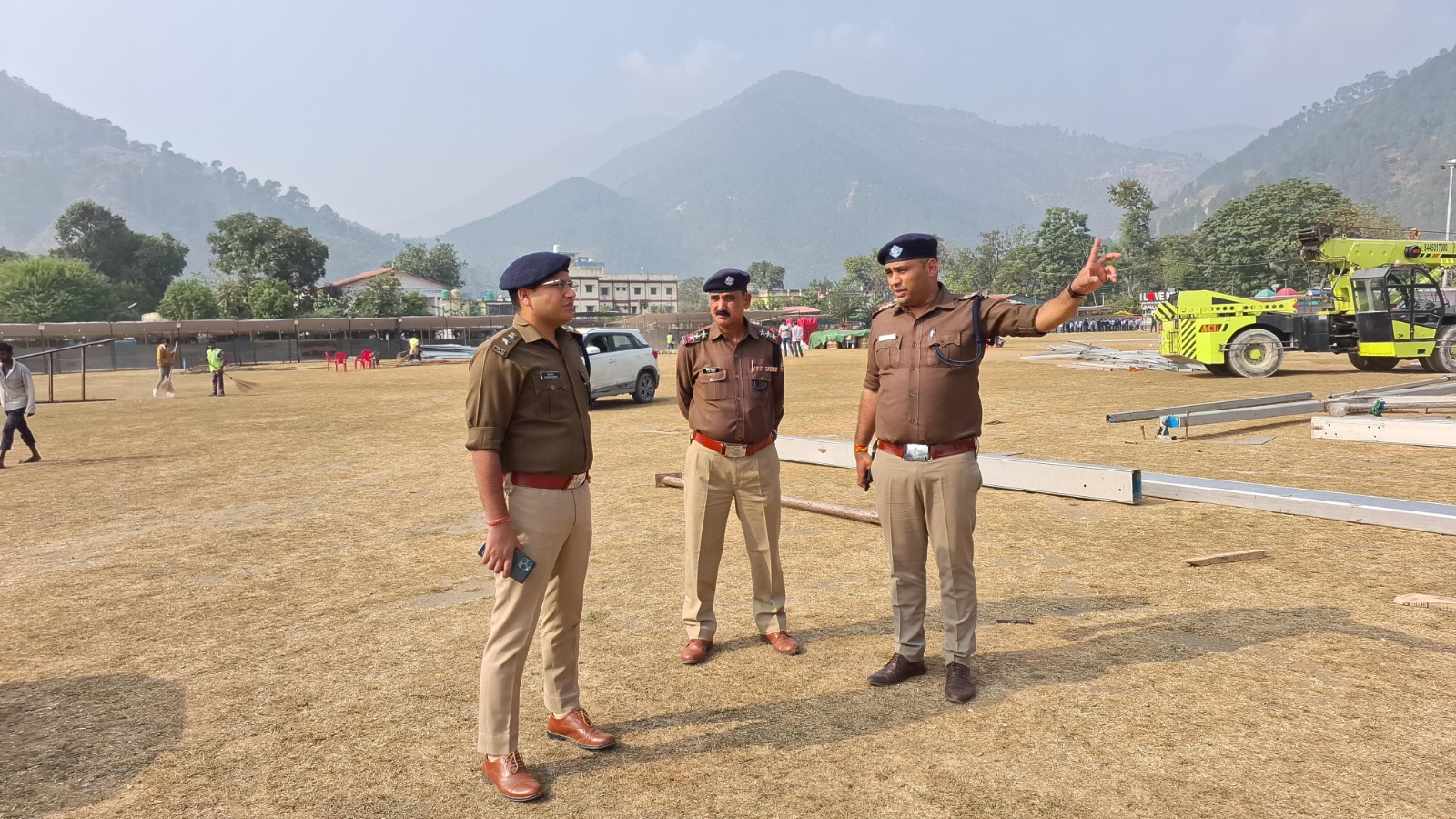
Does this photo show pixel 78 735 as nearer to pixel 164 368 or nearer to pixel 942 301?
pixel 942 301

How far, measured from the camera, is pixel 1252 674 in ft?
14.1

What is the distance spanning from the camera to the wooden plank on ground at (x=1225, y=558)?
6.11 m

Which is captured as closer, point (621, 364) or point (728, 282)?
point (728, 282)

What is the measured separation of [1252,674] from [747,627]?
2.67 metres

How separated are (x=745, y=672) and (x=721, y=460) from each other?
114 centimetres

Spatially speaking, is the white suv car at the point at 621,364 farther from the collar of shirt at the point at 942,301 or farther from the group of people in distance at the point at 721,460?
the collar of shirt at the point at 942,301

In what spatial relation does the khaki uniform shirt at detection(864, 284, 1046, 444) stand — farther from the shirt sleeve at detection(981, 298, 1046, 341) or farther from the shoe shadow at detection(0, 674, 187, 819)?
the shoe shadow at detection(0, 674, 187, 819)

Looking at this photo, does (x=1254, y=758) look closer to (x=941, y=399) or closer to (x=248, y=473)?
(x=941, y=399)

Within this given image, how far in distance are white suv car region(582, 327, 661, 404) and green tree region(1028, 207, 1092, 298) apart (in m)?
113

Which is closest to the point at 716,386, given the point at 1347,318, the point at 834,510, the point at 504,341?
the point at 504,341

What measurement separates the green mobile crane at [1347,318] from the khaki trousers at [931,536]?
62.7ft

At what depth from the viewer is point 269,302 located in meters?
82.8

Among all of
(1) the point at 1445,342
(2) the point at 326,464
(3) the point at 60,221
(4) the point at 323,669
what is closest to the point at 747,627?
(4) the point at 323,669

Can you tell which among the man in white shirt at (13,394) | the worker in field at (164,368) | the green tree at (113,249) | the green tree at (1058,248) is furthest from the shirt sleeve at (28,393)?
the green tree at (1058,248)
